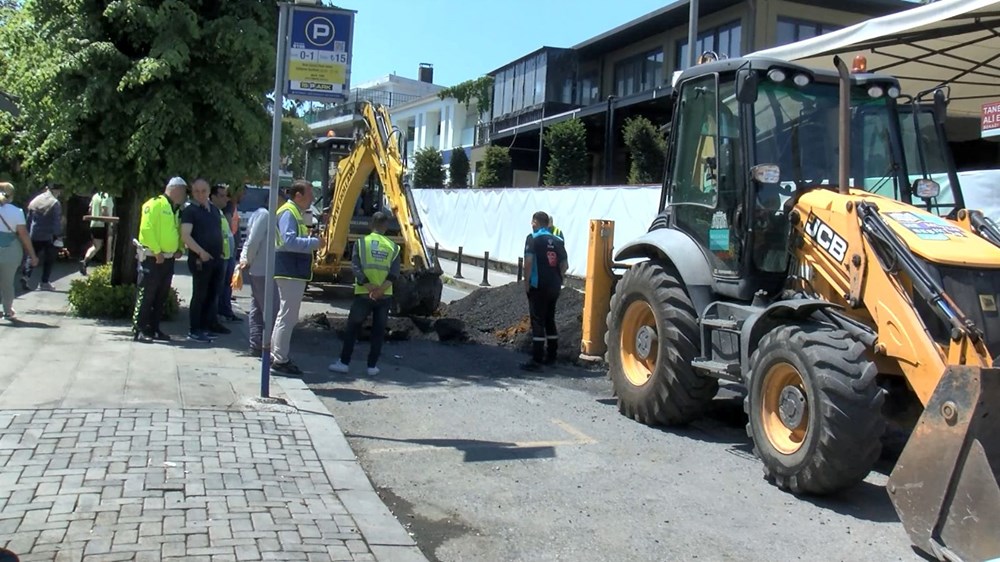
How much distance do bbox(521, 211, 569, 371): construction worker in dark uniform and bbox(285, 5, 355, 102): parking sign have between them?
3638 millimetres

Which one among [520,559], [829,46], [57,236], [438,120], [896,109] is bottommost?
[520,559]

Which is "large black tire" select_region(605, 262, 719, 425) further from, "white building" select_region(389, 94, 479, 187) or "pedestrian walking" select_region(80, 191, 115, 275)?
"white building" select_region(389, 94, 479, 187)

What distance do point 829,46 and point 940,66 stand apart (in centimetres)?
280

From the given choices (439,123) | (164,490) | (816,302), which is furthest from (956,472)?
(439,123)

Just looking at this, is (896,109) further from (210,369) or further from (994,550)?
(210,369)

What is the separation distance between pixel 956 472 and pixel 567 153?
87.9 feet

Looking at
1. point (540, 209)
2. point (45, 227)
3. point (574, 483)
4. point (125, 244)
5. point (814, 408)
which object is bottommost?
point (574, 483)

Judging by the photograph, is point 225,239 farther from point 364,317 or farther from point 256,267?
point 364,317

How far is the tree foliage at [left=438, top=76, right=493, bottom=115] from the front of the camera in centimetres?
5072

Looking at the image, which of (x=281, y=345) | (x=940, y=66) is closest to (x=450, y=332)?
(x=281, y=345)

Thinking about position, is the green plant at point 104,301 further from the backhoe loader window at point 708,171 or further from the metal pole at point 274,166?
the backhoe loader window at point 708,171

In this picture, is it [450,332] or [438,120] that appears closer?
[450,332]

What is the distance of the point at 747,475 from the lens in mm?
6746

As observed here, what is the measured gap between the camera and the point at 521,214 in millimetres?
25719
